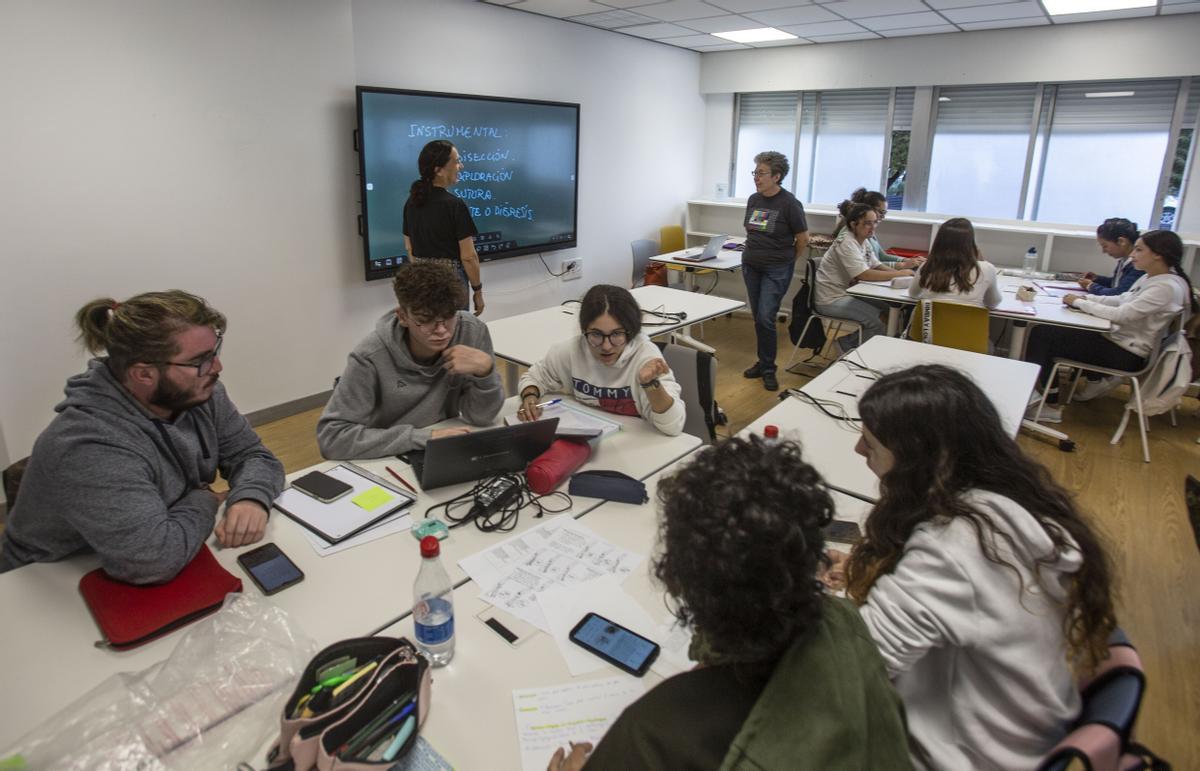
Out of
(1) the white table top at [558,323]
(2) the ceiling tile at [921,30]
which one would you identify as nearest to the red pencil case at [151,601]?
(1) the white table top at [558,323]

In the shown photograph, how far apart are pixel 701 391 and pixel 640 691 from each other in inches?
59.6

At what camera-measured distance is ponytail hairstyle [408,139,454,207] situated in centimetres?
369

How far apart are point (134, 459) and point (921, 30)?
20.1 feet

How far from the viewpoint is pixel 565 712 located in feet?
3.73

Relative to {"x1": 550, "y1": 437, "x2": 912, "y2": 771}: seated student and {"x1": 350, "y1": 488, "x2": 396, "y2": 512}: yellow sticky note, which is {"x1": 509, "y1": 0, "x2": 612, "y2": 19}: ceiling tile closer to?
{"x1": 350, "y1": 488, "x2": 396, "y2": 512}: yellow sticky note

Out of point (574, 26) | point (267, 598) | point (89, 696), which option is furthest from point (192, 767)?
point (574, 26)

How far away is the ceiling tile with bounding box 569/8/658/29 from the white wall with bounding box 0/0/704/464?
26cm

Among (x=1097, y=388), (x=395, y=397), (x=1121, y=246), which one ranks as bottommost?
(x=1097, y=388)

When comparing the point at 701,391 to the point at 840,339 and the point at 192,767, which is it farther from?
the point at 840,339

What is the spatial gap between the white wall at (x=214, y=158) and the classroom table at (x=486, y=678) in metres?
2.84

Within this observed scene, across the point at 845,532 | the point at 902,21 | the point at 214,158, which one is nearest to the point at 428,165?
the point at 214,158

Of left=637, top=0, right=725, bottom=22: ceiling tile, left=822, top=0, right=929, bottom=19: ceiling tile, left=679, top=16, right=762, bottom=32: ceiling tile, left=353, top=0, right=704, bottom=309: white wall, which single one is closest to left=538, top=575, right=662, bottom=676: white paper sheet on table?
left=353, top=0, right=704, bottom=309: white wall

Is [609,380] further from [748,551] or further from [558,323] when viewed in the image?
[748,551]

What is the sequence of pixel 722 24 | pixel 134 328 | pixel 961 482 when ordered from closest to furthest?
pixel 961 482
pixel 134 328
pixel 722 24
